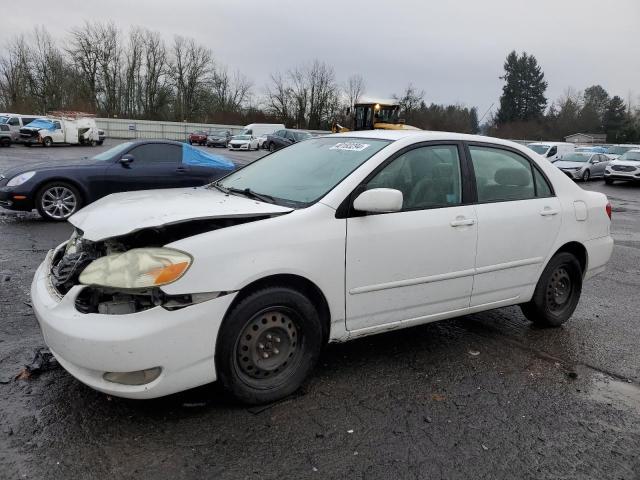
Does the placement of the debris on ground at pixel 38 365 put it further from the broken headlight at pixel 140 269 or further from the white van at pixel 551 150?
the white van at pixel 551 150

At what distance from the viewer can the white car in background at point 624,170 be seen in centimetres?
2327

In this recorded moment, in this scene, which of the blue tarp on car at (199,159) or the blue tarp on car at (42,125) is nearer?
the blue tarp on car at (199,159)

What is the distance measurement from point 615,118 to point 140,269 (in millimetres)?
82117

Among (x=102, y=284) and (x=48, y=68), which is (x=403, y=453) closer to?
(x=102, y=284)

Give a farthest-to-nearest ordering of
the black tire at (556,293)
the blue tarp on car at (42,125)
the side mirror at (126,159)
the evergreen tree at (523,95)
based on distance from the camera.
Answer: the evergreen tree at (523,95), the blue tarp on car at (42,125), the side mirror at (126,159), the black tire at (556,293)

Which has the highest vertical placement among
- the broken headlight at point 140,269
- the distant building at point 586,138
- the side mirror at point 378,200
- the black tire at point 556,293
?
the distant building at point 586,138

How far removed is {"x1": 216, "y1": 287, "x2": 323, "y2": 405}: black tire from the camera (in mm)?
2891

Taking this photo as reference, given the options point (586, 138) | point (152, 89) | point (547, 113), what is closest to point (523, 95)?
point (547, 113)

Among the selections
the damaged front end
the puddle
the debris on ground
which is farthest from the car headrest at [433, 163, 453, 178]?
the debris on ground

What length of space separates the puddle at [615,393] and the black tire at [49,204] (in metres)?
8.09

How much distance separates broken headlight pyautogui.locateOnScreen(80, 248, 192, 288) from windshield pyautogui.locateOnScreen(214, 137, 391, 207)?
94 centimetres

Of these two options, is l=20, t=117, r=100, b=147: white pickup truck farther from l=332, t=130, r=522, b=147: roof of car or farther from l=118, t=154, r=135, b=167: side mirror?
l=332, t=130, r=522, b=147: roof of car

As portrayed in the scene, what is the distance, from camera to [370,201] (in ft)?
10.5

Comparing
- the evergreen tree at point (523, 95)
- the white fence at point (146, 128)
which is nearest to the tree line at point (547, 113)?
the evergreen tree at point (523, 95)
